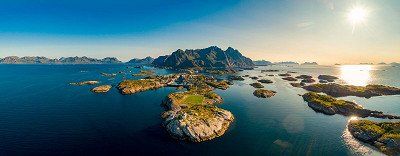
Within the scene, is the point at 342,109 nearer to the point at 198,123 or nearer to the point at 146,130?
the point at 198,123

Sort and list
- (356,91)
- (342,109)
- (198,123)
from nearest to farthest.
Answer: (198,123), (342,109), (356,91)

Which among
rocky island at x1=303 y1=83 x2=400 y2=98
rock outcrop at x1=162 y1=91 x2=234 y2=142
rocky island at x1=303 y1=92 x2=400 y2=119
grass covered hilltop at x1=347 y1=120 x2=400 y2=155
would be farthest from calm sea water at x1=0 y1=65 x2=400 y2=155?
rocky island at x1=303 y1=83 x2=400 y2=98

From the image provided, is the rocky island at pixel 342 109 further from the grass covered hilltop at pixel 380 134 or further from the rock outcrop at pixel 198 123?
the rock outcrop at pixel 198 123

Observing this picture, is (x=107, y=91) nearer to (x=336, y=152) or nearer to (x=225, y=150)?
(x=225, y=150)

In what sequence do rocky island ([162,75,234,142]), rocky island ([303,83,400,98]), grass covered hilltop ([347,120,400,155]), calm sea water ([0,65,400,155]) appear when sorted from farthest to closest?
rocky island ([303,83,400,98]) → rocky island ([162,75,234,142]) → grass covered hilltop ([347,120,400,155]) → calm sea water ([0,65,400,155])

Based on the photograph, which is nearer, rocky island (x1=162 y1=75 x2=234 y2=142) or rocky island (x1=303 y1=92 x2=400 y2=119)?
rocky island (x1=162 y1=75 x2=234 y2=142)

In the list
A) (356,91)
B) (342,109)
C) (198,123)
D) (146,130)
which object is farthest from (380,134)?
(356,91)

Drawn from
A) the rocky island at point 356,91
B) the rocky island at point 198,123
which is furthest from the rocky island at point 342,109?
the rocky island at point 198,123

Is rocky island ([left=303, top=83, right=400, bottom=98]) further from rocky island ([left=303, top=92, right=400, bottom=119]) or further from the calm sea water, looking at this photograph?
rocky island ([left=303, top=92, right=400, bottom=119])

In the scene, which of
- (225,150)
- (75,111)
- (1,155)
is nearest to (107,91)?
(75,111)
